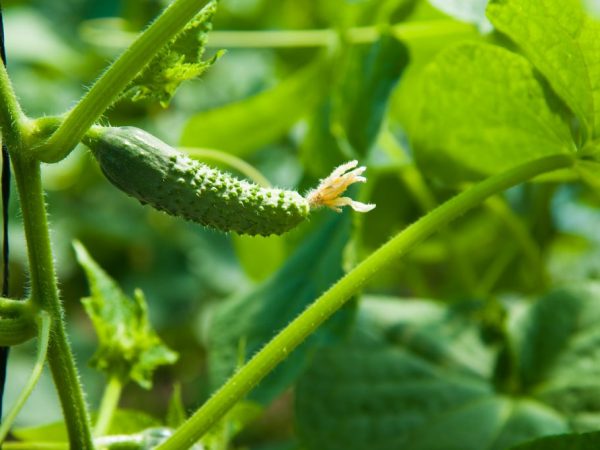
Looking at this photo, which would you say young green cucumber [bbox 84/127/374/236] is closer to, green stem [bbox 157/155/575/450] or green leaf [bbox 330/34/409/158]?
green stem [bbox 157/155/575/450]

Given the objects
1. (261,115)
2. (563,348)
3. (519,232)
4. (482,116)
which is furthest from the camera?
(261,115)

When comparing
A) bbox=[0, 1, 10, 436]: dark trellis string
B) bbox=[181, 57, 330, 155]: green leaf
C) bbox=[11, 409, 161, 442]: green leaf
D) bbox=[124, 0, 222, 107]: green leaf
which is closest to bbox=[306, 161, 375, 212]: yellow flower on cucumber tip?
bbox=[124, 0, 222, 107]: green leaf

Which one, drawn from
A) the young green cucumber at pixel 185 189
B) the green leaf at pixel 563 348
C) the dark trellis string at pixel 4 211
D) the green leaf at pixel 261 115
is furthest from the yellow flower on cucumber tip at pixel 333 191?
the green leaf at pixel 261 115

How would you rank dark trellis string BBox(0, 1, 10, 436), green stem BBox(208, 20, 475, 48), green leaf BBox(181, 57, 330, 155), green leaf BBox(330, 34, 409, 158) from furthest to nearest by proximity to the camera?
green leaf BBox(181, 57, 330, 155)
green stem BBox(208, 20, 475, 48)
green leaf BBox(330, 34, 409, 158)
dark trellis string BBox(0, 1, 10, 436)

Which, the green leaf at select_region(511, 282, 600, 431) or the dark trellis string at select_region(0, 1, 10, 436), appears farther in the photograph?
the green leaf at select_region(511, 282, 600, 431)

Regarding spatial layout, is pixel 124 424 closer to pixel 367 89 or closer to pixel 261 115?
pixel 367 89

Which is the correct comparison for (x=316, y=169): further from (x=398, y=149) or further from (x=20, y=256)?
(x=20, y=256)

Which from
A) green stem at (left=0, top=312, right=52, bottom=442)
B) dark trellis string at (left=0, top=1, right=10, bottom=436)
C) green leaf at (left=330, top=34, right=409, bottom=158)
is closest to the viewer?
green stem at (left=0, top=312, right=52, bottom=442)

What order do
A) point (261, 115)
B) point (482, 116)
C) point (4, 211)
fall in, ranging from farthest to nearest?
point (261, 115)
point (482, 116)
point (4, 211)

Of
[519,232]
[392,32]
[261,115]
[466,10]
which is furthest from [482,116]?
[261,115]
